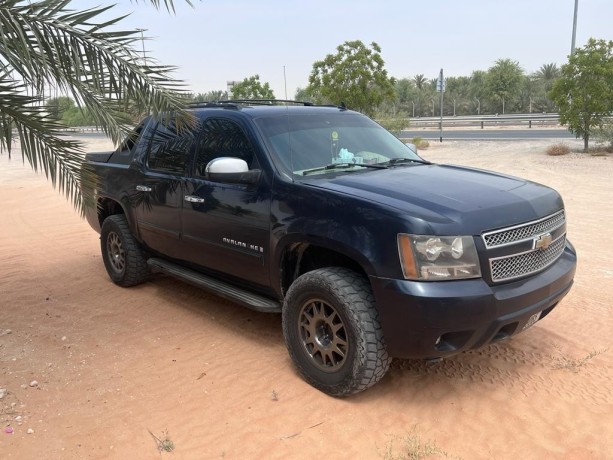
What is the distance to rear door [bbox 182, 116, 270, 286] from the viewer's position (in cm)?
429

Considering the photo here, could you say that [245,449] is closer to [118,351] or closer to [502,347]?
[118,351]

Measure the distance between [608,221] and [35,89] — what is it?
28.2 ft

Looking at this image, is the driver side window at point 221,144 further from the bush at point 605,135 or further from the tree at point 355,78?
the bush at point 605,135

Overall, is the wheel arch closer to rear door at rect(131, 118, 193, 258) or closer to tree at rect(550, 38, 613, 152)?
rear door at rect(131, 118, 193, 258)

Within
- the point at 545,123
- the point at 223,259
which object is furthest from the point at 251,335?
the point at 545,123

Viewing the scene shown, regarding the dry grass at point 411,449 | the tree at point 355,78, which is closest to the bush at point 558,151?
the tree at point 355,78

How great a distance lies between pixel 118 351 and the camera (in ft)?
15.6

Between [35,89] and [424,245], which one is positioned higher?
[35,89]

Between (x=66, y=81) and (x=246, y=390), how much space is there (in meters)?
2.57

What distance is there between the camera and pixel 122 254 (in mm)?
6207

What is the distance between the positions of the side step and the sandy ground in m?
0.46

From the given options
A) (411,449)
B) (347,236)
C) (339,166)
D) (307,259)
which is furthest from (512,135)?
(411,449)

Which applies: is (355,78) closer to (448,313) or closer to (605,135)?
(605,135)

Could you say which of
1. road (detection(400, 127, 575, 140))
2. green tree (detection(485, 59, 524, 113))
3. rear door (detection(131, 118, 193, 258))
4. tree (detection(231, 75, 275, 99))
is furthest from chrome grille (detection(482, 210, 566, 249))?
green tree (detection(485, 59, 524, 113))
